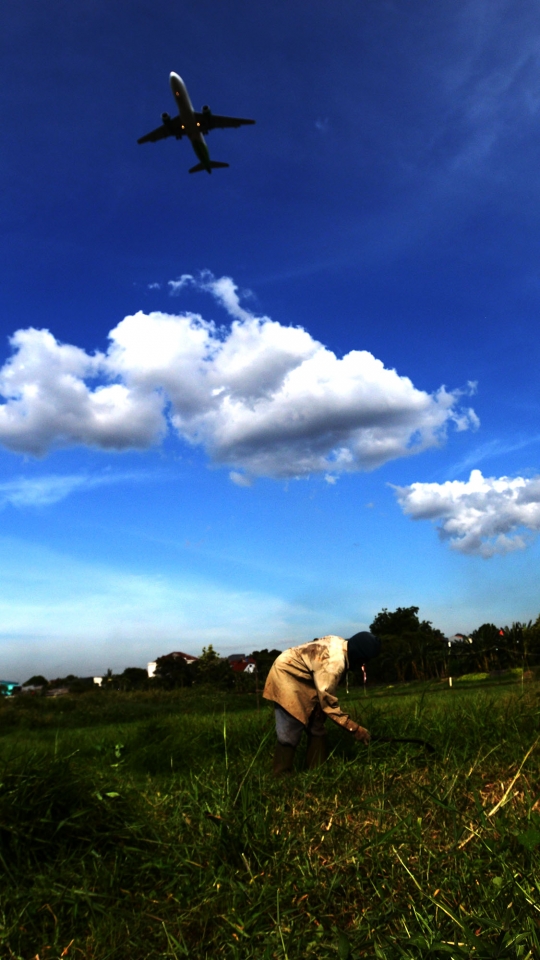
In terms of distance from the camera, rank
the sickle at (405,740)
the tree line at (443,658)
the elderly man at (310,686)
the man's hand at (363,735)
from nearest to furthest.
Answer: the sickle at (405,740) → the man's hand at (363,735) → the elderly man at (310,686) → the tree line at (443,658)

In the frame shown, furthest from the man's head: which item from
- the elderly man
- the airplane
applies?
the airplane

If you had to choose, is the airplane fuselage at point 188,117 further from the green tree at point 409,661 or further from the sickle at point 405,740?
the sickle at point 405,740

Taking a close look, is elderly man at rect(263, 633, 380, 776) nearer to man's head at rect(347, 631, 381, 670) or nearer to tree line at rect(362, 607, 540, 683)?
man's head at rect(347, 631, 381, 670)

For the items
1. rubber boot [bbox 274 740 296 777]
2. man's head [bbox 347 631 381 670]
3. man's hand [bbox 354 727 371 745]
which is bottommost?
rubber boot [bbox 274 740 296 777]

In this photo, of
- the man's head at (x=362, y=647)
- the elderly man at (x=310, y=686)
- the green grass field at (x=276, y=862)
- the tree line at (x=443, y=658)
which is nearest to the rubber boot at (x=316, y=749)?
the elderly man at (x=310, y=686)

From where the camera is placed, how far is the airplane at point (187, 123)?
31.7 metres

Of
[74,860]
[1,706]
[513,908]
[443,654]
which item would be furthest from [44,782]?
[443,654]

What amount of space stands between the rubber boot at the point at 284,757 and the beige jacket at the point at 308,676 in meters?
0.32

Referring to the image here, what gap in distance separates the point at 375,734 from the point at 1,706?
2120 centimetres

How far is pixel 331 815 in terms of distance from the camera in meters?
4.07

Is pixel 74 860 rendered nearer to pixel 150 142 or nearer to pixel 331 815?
pixel 331 815

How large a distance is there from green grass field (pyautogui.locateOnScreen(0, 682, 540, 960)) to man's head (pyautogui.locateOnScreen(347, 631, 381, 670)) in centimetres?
160

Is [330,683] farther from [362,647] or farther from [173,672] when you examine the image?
[173,672]

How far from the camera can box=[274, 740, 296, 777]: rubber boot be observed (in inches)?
272
